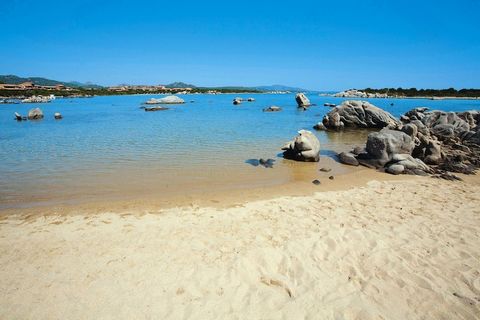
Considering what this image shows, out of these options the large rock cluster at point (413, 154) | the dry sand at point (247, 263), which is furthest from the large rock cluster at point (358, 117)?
the dry sand at point (247, 263)

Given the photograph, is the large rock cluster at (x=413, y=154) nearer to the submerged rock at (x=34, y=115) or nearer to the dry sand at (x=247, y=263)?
the dry sand at (x=247, y=263)

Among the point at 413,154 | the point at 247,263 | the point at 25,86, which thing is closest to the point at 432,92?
the point at 413,154

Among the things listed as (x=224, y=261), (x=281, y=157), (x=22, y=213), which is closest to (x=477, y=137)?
(x=281, y=157)

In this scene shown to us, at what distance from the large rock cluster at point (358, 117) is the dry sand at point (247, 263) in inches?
1137

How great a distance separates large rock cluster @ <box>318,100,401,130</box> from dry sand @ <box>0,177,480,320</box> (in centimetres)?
2887

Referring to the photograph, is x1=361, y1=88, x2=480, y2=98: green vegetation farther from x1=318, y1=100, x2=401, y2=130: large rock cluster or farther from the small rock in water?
the small rock in water

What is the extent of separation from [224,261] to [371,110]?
37.4m

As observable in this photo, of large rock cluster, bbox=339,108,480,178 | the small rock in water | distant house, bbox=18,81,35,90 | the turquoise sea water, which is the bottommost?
the turquoise sea water

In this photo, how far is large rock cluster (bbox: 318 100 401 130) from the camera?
37.5 m

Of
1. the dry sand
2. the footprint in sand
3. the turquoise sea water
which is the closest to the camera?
the dry sand

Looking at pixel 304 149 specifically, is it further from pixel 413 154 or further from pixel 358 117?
pixel 358 117

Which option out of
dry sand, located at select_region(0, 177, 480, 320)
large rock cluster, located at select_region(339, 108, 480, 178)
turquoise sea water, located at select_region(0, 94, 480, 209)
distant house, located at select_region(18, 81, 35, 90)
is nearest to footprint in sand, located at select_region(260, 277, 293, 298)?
dry sand, located at select_region(0, 177, 480, 320)

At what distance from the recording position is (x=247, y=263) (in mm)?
6551

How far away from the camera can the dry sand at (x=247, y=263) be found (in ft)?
17.3
